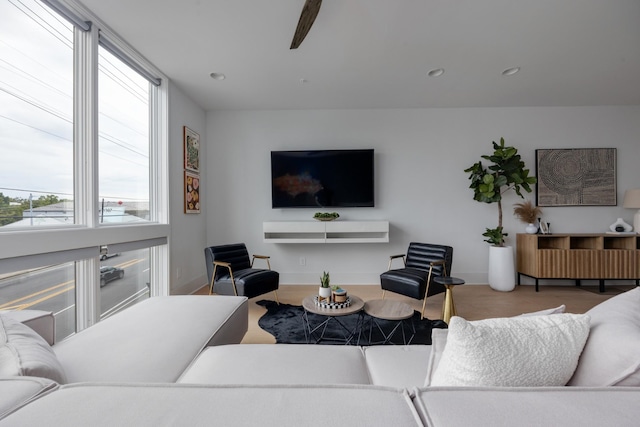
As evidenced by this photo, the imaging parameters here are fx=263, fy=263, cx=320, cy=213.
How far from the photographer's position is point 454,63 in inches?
112

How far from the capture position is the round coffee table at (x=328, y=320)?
2035 mm

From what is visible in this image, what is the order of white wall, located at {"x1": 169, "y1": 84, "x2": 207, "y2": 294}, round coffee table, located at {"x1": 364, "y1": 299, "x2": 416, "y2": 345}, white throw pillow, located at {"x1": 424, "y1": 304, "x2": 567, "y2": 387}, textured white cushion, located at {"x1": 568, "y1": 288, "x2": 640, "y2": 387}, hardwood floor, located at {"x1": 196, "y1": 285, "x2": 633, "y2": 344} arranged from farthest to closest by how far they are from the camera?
white wall, located at {"x1": 169, "y1": 84, "x2": 207, "y2": 294} → hardwood floor, located at {"x1": 196, "y1": 285, "x2": 633, "y2": 344} → round coffee table, located at {"x1": 364, "y1": 299, "x2": 416, "y2": 345} → white throw pillow, located at {"x1": 424, "y1": 304, "x2": 567, "y2": 387} → textured white cushion, located at {"x1": 568, "y1": 288, "x2": 640, "y2": 387}

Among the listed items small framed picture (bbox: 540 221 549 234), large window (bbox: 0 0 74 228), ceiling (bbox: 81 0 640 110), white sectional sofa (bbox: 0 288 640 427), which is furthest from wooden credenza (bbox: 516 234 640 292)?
large window (bbox: 0 0 74 228)

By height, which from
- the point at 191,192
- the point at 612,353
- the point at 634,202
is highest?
the point at 191,192

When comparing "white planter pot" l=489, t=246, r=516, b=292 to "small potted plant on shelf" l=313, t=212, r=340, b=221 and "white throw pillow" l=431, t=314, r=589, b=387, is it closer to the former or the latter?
"small potted plant on shelf" l=313, t=212, r=340, b=221

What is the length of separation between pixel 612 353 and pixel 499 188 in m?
3.57

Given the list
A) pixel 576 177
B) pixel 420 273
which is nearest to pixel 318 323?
pixel 420 273

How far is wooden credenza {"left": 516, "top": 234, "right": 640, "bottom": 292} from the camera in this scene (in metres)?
3.48

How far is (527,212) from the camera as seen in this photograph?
388 cm

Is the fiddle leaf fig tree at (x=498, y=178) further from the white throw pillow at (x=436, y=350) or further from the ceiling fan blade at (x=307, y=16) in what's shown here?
the white throw pillow at (x=436, y=350)

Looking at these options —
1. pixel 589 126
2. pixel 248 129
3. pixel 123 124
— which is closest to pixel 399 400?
pixel 123 124

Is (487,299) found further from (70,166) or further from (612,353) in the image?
(70,166)

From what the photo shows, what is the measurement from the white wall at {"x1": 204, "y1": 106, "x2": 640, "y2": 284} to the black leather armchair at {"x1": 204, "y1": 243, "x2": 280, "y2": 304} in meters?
0.90

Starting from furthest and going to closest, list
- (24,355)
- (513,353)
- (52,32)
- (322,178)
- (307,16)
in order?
(322,178) → (52,32) → (307,16) → (24,355) → (513,353)
